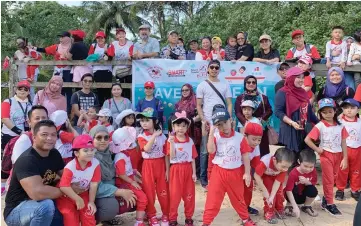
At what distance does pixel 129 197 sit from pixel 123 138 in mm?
730

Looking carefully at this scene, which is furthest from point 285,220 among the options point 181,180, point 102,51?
point 102,51

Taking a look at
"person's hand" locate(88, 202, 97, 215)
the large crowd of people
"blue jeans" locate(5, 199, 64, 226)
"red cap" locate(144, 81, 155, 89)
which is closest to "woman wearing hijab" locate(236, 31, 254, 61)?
the large crowd of people

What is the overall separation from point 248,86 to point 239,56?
1837mm

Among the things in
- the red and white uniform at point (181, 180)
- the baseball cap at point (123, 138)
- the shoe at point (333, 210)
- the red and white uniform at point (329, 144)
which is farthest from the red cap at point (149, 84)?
→ the shoe at point (333, 210)

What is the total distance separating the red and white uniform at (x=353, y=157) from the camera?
232 inches

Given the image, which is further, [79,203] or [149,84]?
[149,84]

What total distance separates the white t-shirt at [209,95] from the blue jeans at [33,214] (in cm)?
275

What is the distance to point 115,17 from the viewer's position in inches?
1027

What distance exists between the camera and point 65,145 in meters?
4.88

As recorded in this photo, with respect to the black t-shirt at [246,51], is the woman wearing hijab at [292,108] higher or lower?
lower

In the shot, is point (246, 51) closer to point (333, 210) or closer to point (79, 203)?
point (333, 210)

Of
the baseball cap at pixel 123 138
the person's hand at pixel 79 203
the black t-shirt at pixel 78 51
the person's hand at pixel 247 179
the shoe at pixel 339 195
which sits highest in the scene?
the black t-shirt at pixel 78 51

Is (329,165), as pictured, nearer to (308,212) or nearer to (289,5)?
(308,212)

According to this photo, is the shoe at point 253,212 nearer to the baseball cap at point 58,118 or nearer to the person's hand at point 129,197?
the person's hand at point 129,197
